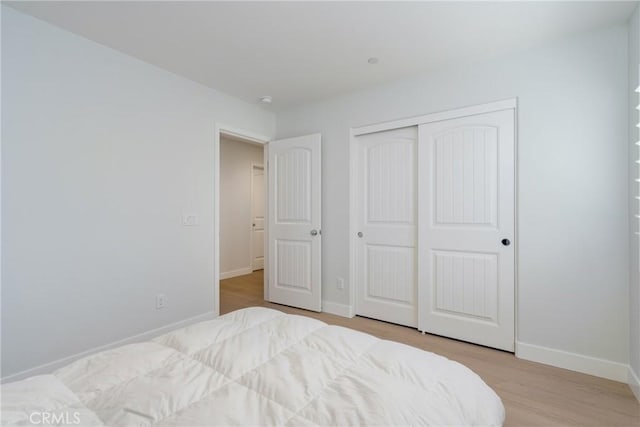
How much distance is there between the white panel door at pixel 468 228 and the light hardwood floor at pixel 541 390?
0.19 m

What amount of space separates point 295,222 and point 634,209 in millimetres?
2824

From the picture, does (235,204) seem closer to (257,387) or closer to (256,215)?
(256,215)

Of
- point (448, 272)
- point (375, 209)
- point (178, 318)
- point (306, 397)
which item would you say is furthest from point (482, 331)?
point (178, 318)

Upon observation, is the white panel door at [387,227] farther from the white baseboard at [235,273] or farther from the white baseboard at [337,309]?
the white baseboard at [235,273]

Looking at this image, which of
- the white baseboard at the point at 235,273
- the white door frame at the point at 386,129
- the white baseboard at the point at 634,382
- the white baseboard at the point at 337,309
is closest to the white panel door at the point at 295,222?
the white baseboard at the point at 337,309

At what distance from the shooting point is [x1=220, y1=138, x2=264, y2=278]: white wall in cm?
522

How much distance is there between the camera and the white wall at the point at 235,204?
5219 millimetres

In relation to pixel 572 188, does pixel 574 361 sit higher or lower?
lower

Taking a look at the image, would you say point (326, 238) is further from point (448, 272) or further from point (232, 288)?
point (232, 288)

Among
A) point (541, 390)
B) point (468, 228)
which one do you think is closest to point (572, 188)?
point (468, 228)

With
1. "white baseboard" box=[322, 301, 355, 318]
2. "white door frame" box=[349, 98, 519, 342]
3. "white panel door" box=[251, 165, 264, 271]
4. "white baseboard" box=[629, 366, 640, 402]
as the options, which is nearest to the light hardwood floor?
"white baseboard" box=[629, 366, 640, 402]

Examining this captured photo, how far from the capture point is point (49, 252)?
2.03 meters

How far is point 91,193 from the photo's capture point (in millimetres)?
2229

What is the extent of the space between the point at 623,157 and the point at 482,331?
5.28 ft
